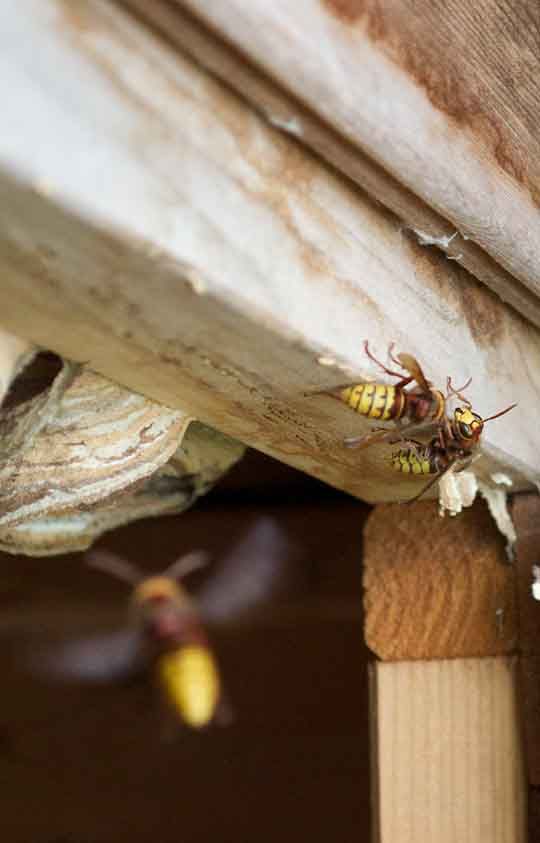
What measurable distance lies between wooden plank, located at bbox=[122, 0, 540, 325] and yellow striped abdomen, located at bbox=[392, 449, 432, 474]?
20 cm

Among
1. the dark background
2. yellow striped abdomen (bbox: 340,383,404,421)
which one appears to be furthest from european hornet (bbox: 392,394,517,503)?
the dark background

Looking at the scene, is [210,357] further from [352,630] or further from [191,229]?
[352,630]

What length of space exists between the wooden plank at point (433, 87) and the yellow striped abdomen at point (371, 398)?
0.59 ft

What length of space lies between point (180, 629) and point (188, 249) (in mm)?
693

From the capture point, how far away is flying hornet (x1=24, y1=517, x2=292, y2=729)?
123cm

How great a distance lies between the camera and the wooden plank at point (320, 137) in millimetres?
671

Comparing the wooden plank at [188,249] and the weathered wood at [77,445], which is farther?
the weathered wood at [77,445]

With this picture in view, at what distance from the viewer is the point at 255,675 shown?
1.99 m

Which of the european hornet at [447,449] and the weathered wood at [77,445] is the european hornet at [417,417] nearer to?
the european hornet at [447,449]

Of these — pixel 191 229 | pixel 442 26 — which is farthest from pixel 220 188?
pixel 442 26

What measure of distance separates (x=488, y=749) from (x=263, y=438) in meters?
0.50

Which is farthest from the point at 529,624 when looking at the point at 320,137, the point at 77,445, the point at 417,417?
the point at 320,137

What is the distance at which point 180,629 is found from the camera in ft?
4.14

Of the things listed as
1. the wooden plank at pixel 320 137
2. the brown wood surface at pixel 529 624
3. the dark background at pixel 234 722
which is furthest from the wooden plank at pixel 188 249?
the dark background at pixel 234 722
